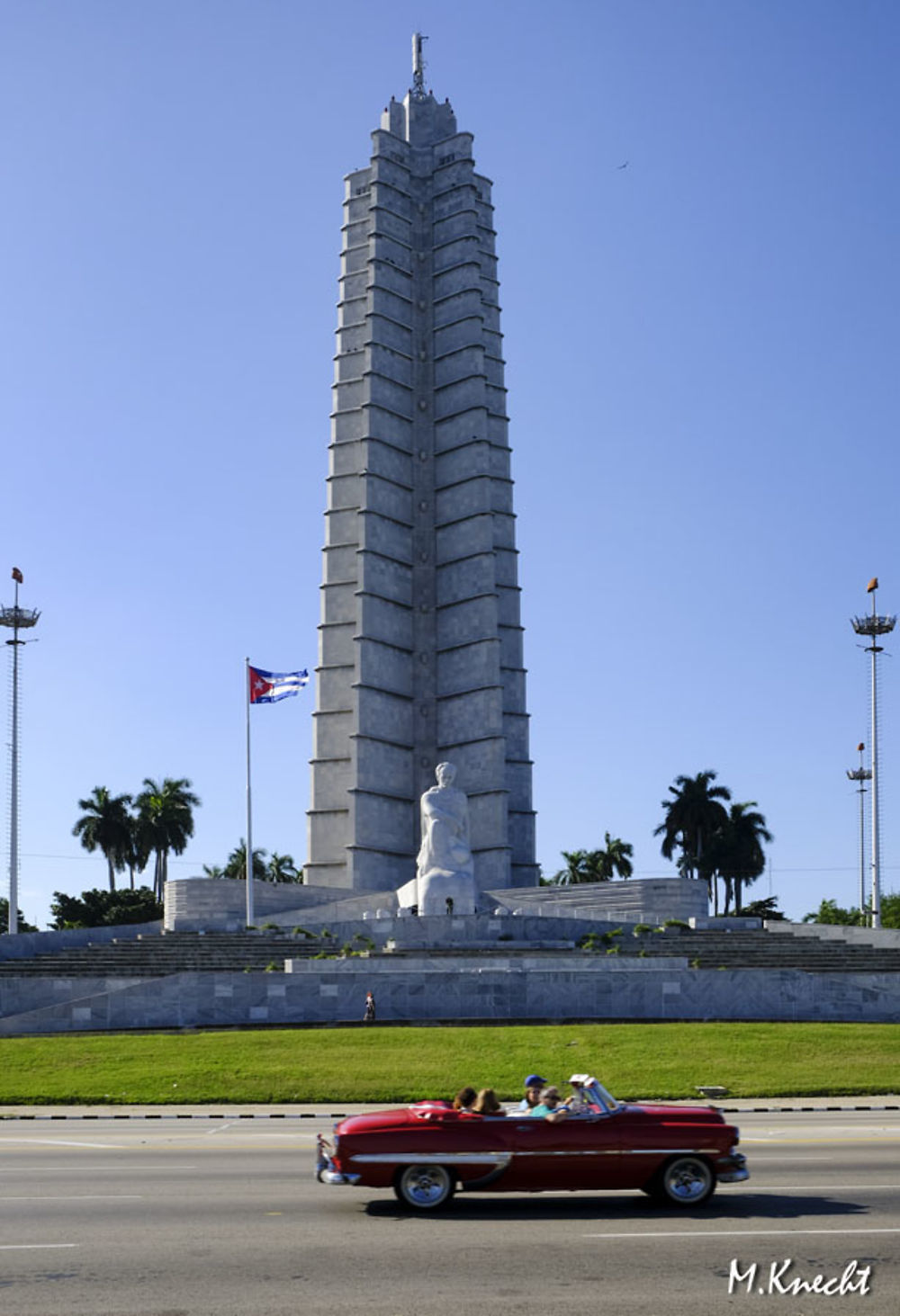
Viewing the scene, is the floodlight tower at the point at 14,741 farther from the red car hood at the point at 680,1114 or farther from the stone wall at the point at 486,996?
the red car hood at the point at 680,1114

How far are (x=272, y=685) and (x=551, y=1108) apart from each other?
43403 millimetres

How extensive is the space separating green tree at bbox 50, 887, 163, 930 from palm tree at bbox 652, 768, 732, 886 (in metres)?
30.4

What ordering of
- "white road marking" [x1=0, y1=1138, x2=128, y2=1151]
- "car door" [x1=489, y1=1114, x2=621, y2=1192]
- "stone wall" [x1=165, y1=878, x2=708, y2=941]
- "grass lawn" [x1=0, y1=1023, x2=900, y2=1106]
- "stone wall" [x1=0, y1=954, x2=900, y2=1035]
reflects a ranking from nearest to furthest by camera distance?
"car door" [x1=489, y1=1114, x2=621, y2=1192] → "white road marking" [x1=0, y1=1138, x2=128, y2=1151] → "grass lawn" [x1=0, y1=1023, x2=900, y2=1106] → "stone wall" [x1=0, y1=954, x2=900, y2=1035] → "stone wall" [x1=165, y1=878, x2=708, y2=941]

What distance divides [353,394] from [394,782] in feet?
73.0

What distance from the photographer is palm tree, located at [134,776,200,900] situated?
281 ft

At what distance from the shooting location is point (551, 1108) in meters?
13.4

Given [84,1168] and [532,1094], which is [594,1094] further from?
[84,1168]

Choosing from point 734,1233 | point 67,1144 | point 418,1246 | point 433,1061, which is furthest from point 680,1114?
point 433,1061

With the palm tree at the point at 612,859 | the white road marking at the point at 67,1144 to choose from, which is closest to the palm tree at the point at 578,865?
the palm tree at the point at 612,859

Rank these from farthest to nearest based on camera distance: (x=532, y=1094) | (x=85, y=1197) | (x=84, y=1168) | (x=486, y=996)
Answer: (x=486, y=996)
(x=84, y=1168)
(x=85, y=1197)
(x=532, y=1094)

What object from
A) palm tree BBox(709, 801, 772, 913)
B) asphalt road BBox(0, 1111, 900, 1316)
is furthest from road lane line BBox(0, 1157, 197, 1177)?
palm tree BBox(709, 801, 772, 913)

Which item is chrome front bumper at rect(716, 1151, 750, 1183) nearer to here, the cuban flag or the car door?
the car door

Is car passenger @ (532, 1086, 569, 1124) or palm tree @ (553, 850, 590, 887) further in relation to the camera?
palm tree @ (553, 850, 590, 887)

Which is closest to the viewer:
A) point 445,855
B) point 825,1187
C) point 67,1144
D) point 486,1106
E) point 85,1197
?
point 486,1106
